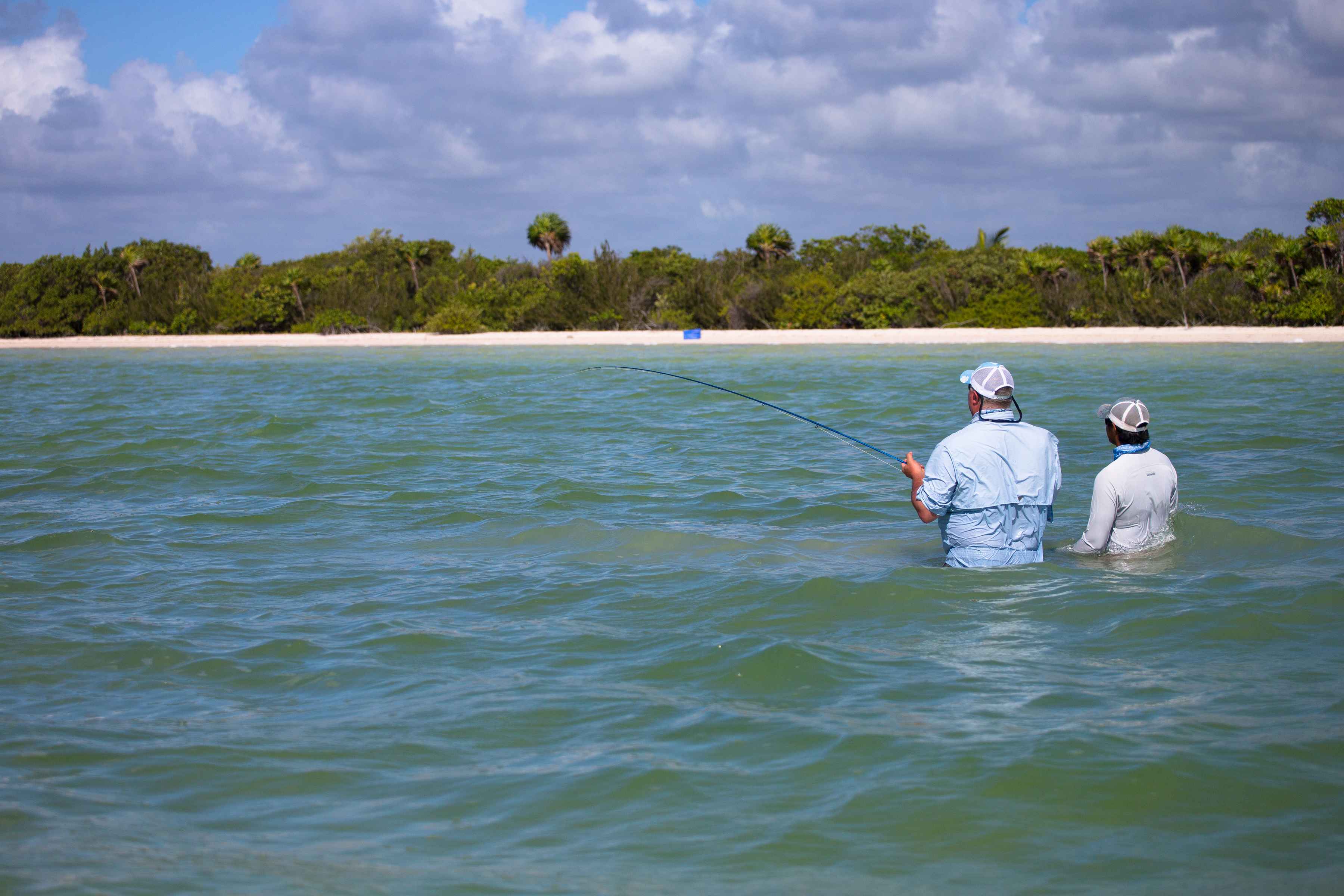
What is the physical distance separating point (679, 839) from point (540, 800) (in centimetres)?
48

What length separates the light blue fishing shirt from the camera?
5094mm

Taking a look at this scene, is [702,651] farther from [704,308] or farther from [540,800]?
[704,308]

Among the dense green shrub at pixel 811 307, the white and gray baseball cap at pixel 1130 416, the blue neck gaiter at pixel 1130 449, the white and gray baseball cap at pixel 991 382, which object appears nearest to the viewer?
the white and gray baseball cap at pixel 991 382

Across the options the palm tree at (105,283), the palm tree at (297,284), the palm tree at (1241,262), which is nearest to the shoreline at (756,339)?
the palm tree at (297,284)

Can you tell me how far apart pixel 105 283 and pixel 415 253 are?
13114 mm

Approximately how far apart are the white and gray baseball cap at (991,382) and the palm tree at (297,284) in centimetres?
4266

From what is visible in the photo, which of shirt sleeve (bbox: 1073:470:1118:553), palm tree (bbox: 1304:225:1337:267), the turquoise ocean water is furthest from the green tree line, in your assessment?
shirt sleeve (bbox: 1073:470:1118:553)

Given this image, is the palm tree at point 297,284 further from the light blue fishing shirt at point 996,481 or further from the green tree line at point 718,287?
the light blue fishing shirt at point 996,481

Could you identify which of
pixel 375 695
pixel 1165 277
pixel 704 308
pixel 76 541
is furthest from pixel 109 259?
pixel 375 695

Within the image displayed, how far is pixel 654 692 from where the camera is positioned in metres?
4.26

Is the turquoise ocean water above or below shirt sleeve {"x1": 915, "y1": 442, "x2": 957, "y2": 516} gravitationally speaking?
below

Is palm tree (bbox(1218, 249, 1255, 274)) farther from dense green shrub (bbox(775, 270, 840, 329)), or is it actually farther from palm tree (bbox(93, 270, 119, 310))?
palm tree (bbox(93, 270, 119, 310))

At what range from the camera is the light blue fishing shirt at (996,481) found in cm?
509

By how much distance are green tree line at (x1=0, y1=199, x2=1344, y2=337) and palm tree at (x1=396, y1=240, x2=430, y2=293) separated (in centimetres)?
9
